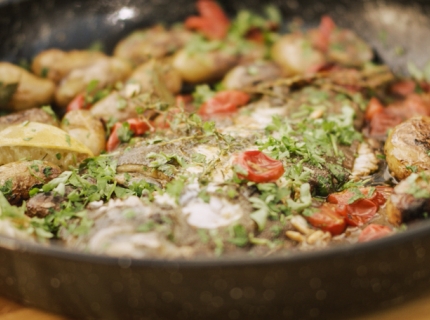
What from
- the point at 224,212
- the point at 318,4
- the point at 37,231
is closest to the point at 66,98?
the point at 37,231

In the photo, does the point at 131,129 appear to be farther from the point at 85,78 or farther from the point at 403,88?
the point at 403,88

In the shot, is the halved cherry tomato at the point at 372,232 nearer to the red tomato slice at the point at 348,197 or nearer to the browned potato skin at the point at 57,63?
the red tomato slice at the point at 348,197

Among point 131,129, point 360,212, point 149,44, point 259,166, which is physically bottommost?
point 360,212

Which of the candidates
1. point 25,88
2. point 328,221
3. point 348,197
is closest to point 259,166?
point 328,221

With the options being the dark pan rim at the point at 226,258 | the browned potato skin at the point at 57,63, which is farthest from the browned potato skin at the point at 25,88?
the dark pan rim at the point at 226,258

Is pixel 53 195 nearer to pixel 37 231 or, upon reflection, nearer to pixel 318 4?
pixel 37 231

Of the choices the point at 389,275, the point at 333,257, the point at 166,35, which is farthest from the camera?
the point at 166,35
